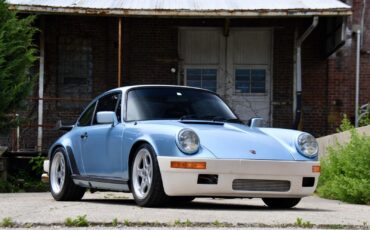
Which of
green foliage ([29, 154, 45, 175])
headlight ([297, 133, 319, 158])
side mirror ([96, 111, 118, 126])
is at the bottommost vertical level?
green foliage ([29, 154, 45, 175])

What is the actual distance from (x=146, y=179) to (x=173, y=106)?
3.91 ft

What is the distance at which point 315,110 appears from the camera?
65.3 feet

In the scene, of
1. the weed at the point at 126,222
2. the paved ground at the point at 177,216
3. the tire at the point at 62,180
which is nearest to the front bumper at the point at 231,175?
the paved ground at the point at 177,216

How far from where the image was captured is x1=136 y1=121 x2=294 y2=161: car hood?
8227 millimetres

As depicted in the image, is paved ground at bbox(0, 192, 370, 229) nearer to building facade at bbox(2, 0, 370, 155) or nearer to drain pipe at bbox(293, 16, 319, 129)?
drain pipe at bbox(293, 16, 319, 129)

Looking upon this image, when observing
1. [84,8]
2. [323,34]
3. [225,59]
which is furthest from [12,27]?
[323,34]

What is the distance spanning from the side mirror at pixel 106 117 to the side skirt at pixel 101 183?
2.07ft

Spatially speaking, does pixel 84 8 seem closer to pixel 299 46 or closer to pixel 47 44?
pixel 47 44

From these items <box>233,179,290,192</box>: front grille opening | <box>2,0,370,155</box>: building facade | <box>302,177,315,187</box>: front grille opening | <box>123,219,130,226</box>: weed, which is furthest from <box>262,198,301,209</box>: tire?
<box>2,0,370,155</box>: building facade

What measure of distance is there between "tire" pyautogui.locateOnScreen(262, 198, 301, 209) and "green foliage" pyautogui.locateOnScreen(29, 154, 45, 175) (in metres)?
8.32

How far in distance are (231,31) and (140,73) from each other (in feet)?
7.72

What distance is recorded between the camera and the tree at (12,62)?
14.9m

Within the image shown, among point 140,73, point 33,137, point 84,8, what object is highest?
point 84,8

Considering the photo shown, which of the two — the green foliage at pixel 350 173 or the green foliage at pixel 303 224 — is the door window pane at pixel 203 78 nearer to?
the green foliage at pixel 350 173
